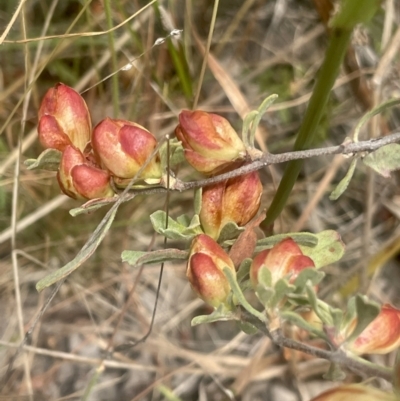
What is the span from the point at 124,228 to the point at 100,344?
9.4 inches

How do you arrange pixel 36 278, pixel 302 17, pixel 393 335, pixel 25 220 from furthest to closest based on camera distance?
pixel 302 17, pixel 36 278, pixel 25 220, pixel 393 335

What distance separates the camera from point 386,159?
0.49m

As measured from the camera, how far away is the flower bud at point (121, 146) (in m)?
0.44

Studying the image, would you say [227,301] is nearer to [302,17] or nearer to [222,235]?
[222,235]

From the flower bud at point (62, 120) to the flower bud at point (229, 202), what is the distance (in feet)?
0.43

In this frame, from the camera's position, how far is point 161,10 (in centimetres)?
72

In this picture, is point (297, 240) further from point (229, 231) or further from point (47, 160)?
point (47, 160)

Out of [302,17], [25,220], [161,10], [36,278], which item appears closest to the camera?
[161,10]

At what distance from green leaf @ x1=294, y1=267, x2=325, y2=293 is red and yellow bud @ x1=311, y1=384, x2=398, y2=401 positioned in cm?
8

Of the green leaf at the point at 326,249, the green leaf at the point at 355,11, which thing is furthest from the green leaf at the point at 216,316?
the green leaf at the point at 355,11

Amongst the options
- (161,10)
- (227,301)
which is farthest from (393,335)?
(161,10)

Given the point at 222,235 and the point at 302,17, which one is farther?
the point at 302,17

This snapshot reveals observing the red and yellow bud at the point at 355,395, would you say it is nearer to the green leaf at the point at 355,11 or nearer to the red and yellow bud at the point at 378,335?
the red and yellow bud at the point at 378,335

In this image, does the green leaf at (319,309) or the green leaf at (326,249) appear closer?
the green leaf at (319,309)
